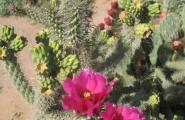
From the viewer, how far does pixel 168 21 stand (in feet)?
14.9

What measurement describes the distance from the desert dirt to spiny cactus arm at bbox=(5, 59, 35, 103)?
2.33ft

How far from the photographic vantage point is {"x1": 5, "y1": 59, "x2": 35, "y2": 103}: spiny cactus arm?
3867 millimetres

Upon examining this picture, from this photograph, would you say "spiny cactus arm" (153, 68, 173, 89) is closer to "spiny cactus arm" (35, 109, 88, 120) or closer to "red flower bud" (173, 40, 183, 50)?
"red flower bud" (173, 40, 183, 50)

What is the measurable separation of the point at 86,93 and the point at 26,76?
3708 mm

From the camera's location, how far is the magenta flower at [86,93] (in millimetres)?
2396

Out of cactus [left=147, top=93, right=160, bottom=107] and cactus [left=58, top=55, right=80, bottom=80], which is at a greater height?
cactus [left=58, top=55, right=80, bottom=80]

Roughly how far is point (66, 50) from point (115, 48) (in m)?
0.51

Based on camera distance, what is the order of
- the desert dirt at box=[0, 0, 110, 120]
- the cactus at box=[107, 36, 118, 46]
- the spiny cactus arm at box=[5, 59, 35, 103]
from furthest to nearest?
the desert dirt at box=[0, 0, 110, 120]
the cactus at box=[107, 36, 118, 46]
the spiny cactus arm at box=[5, 59, 35, 103]

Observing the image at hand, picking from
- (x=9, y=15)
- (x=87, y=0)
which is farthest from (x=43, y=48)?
(x=9, y=15)

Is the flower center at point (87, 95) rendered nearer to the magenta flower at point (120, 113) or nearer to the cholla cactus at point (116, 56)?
the magenta flower at point (120, 113)

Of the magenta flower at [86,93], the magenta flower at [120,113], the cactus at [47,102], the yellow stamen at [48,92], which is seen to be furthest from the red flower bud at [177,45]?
the magenta flower at [120,113]

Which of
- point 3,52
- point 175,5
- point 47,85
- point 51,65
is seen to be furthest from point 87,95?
point 175,5

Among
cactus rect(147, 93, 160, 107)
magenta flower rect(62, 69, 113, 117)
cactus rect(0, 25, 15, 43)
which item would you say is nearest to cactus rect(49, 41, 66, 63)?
cactus rect(0, 25, 15, 43)

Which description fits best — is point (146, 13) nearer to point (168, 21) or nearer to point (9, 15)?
point (168, 21)
